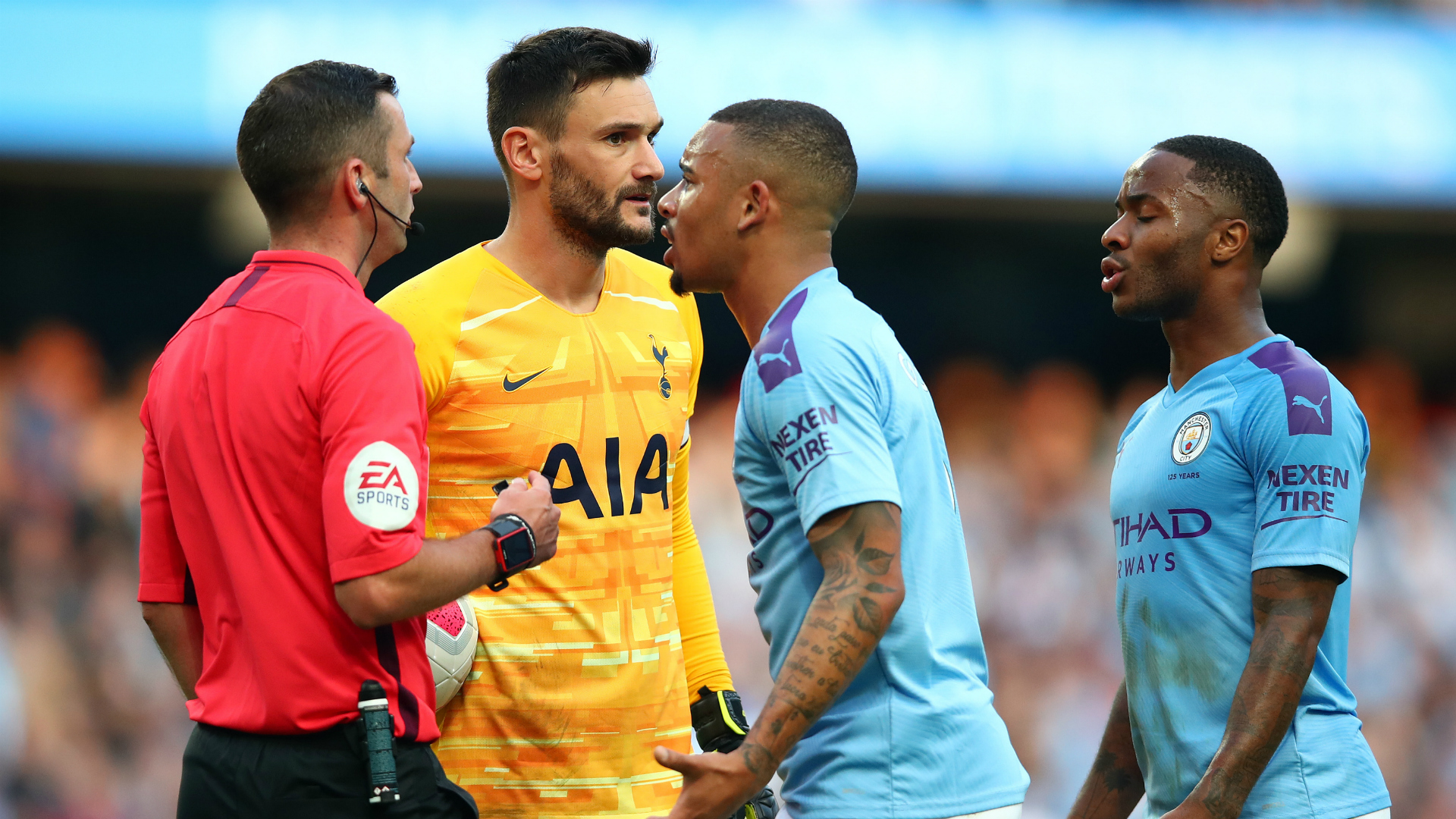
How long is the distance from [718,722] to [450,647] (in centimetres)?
75

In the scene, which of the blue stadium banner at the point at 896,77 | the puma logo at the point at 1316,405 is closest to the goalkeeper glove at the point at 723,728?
the puma logo at the point at 1316,405

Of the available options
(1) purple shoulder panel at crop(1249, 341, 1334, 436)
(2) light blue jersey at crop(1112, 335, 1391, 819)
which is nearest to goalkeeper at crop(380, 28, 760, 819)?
(2) light blue jersey at crop(1112, 335, 1391, 819)

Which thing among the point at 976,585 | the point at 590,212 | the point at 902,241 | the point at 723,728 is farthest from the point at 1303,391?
the point at 902,241

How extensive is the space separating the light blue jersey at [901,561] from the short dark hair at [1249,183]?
946 millimetres

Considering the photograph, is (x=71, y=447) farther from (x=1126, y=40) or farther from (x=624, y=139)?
(x=1126, y=40)

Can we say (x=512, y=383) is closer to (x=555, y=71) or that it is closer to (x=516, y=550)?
(x=516, y=550)

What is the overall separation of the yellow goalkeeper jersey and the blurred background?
576 cm

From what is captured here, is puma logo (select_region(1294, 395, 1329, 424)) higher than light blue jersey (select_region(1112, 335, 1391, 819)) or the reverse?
higher

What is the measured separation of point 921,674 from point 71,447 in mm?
8226

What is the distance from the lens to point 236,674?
113 inches

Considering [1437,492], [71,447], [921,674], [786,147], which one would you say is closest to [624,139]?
[786,147]

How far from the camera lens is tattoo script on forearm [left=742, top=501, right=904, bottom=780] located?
9.00 ft

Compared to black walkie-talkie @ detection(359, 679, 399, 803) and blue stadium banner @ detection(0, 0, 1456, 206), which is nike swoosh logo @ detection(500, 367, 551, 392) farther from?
blue stadium banner @ detection(0, 0, 1456, 206)

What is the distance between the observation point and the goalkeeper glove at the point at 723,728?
148 inches
